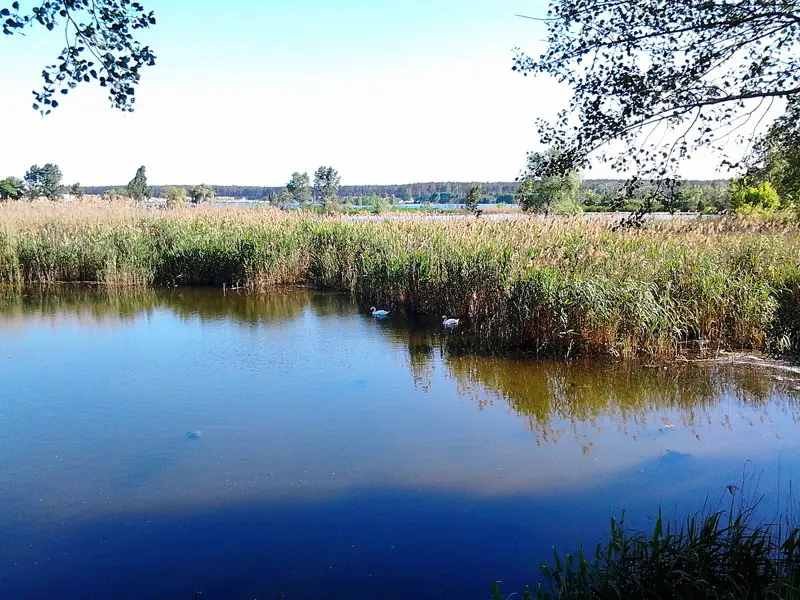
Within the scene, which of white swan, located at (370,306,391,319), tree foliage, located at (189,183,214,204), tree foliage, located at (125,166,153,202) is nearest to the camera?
white swan, located at (370,306,391,319)

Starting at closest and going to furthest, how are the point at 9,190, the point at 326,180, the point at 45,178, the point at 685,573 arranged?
1. the point at 685,573
2. the point at 9,190
3. the point at 45,178
4. the point at 326,180

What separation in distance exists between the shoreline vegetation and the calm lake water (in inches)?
28.9

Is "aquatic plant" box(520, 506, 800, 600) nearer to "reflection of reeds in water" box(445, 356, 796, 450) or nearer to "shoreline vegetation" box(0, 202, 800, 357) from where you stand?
"reflection of reeds in water" box(445, 356, 796, 450)

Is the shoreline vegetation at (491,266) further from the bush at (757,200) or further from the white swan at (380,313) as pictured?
the bush at (757,200)

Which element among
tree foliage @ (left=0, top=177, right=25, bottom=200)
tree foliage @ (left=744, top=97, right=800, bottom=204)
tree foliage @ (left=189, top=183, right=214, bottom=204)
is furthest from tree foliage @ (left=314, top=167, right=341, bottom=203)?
tree foliage @ (left=744, top=97, right=800, bottom=204)

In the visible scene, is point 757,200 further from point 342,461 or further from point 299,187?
point 299,187

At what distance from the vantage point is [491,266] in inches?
426

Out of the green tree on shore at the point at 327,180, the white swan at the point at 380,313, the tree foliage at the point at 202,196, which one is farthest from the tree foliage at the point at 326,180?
the white swan at the point at 380,313

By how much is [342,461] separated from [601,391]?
3440 millimetres

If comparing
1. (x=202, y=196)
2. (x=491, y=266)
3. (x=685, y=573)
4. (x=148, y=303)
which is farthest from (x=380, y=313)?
(x=202, y=196)

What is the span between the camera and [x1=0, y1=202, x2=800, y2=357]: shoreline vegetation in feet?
29.9

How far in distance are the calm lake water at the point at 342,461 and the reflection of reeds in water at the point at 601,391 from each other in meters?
0.04

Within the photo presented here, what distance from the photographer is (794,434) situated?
20.7ft

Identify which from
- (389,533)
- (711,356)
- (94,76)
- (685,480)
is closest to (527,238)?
(711,356)
